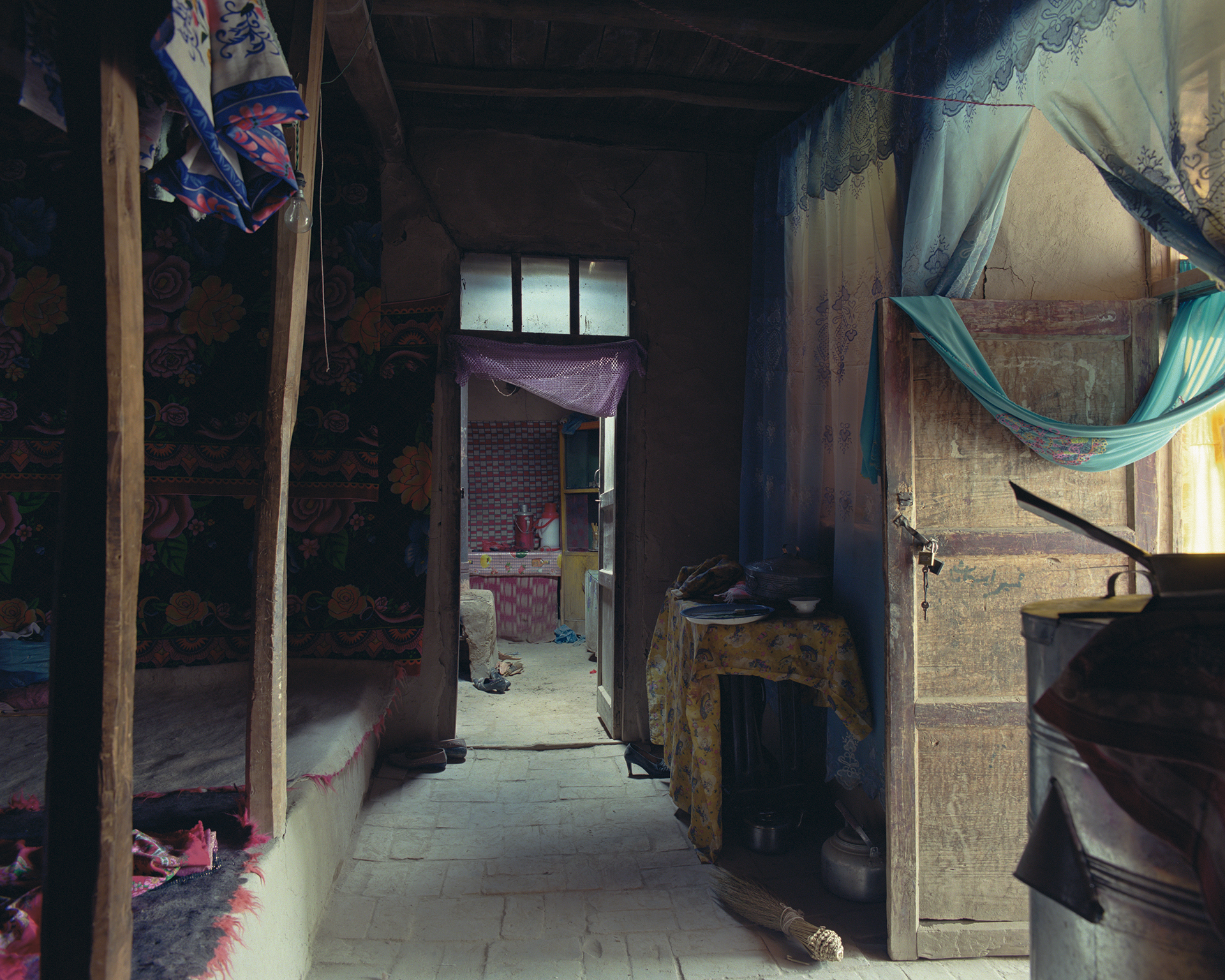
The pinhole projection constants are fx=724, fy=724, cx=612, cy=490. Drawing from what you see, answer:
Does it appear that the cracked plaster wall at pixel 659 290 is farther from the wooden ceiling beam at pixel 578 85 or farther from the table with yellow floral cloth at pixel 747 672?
the table with yellow floral cloth at pixel 747 672

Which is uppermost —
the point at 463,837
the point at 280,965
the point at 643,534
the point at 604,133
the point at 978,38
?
the point at 604,133

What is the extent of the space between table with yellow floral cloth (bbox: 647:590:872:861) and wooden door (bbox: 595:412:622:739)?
1342 millimetres

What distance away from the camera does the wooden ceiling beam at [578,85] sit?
3.68 m

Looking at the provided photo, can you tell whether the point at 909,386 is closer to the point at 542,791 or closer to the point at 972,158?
the point at 972,158

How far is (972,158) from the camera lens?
2.49m

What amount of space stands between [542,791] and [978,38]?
12.0 feet

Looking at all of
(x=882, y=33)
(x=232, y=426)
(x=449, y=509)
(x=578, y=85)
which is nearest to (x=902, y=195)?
(x=882, y=33)

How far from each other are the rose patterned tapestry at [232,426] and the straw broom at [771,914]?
6.73 feet

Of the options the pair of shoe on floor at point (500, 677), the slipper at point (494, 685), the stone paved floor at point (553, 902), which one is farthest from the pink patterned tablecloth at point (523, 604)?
the stone paved floor at point (553, 902)

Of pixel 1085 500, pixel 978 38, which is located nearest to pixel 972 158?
pixel 978 38

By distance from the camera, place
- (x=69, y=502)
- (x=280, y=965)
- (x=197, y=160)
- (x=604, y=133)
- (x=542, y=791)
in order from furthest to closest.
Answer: (x=604, y=133) → (x=542, y=791) → (x=280, y=965) → (x=197, y=160) → (x=69, y=502)

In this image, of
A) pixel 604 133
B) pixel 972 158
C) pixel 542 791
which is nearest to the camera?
pixel 972 158

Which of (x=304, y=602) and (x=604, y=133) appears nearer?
(x=304, y=602)

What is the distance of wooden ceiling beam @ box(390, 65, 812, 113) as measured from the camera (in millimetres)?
3684
